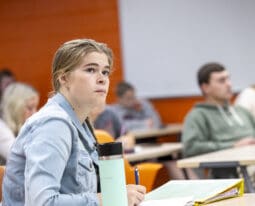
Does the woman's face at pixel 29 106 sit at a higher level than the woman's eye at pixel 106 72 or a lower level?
higher

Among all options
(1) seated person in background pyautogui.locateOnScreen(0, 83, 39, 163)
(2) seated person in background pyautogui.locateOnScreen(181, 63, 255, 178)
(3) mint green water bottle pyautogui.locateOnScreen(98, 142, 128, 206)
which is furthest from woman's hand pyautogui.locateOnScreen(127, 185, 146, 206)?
(2) seated person in background pyautogui.locateOnScreen(181, 63, 255, 178)

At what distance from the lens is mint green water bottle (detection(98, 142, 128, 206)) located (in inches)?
70.6

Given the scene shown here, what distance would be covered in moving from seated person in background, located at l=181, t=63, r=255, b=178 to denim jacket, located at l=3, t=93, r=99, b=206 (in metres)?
2.38

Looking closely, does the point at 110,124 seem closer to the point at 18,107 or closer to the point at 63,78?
the point at 18,107

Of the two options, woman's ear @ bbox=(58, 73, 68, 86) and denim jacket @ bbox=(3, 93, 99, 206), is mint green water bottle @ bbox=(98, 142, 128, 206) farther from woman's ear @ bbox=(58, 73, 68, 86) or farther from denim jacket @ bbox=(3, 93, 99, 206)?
woman's ear @ bbox=(58, 73, 68, 86)

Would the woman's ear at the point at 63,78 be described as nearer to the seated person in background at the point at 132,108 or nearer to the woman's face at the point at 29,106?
the woman's face at the point at 29,106

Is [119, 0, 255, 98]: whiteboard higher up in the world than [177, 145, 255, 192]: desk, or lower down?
higher up

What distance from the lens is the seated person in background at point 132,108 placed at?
7.64m

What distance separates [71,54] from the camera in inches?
82.0

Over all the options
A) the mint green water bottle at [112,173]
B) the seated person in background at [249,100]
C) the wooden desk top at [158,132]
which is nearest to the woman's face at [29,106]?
the mint green water bottle at [112,173]

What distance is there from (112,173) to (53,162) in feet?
0.64

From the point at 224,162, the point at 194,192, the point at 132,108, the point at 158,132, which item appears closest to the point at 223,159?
the point at 224,162

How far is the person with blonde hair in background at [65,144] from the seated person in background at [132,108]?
5.27 m

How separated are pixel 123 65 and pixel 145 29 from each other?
0.59 m
